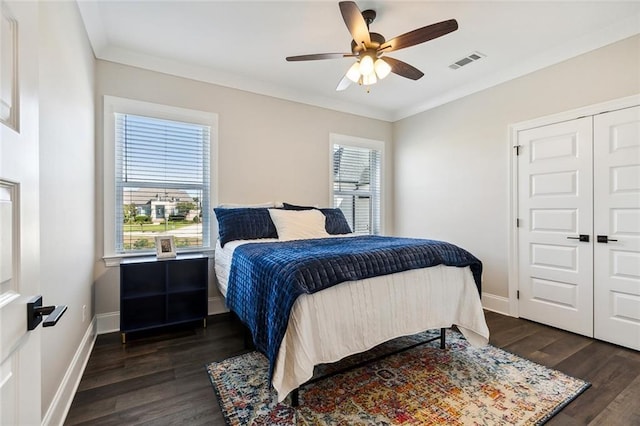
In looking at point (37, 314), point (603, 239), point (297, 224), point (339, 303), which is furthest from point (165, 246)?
point (603, 239)

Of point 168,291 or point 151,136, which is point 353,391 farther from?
point 151,136

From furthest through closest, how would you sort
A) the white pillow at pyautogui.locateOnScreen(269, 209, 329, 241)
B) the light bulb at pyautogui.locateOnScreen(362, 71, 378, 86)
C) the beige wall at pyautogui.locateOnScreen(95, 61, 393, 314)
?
the white pillow at pyautogui.locateOnScreen(269, 209, 329, 241), the beige wall at pyautogui.locateOnScreen(95, 61, 393, 314), the light bulb at pyautogui.locateOnScreen(362, 71, 378, 86)

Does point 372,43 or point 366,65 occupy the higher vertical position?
point 372,43

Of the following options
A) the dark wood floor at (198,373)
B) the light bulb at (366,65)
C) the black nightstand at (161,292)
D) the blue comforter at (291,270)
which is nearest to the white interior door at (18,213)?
the blue comforter at (291,270)

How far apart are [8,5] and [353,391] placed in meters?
2.22

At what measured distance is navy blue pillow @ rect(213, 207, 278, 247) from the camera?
298 centimetres

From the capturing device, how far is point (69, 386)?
180 cm

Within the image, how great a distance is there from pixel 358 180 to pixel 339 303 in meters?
3.08

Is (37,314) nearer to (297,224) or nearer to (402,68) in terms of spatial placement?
(297,224)

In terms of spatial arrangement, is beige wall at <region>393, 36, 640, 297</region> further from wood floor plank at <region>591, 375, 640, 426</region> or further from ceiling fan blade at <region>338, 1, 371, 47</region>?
ceiling fan blade at <region>338, 1, 371, 47</region>

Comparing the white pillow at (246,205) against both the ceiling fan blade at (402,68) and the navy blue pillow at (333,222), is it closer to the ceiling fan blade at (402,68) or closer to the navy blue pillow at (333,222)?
the navy blue pillow at (333,222)

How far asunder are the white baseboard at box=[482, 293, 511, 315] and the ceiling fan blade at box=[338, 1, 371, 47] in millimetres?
3093

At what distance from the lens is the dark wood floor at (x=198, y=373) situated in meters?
1.68

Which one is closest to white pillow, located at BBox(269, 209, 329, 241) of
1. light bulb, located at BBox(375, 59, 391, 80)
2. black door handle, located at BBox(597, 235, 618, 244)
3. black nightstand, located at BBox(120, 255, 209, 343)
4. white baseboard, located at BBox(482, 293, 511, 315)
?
black nightstand, located at BBox(120, 255, 209, 343)
